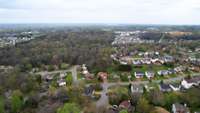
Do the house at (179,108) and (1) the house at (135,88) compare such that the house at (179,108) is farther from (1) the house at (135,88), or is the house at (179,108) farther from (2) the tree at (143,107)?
(1) the house at (135,88)

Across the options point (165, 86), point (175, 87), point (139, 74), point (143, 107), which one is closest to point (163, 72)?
point (139, 74)

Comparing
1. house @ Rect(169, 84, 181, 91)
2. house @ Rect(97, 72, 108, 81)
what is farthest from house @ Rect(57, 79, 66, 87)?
house @ Rect(169, 84, 181, 91)

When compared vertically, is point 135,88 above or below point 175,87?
below

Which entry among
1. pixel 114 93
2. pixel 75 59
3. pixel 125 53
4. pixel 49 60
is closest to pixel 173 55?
pixel 125 53

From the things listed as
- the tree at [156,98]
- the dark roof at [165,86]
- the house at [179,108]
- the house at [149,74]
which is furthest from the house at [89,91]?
the house at [149,74]

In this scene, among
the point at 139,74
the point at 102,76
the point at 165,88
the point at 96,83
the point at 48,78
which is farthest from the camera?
the point at 139,74

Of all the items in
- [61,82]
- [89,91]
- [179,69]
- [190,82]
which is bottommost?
[61,82]

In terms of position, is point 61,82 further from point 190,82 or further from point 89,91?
point 190,82

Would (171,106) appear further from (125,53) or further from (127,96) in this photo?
(125,53)

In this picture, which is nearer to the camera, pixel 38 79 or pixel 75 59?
pixel 38 79

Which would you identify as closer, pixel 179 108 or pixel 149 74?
pixel 179 108

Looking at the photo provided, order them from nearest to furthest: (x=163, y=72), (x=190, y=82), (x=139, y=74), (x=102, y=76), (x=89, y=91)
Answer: (x=89, y=91), (x=190, y=82), (x=102, y=76), (x=139, y=74), (x=163, y=72)
